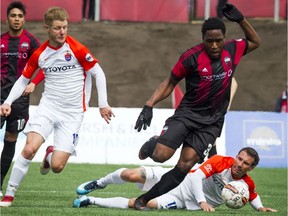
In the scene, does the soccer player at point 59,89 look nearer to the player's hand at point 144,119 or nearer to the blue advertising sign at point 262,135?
the player's hand at point 144,119

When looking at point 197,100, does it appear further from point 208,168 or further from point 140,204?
point 140,204

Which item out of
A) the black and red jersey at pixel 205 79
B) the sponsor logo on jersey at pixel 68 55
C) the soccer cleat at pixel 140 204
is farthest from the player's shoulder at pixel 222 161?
the sponsor logo on jersey at pixel 68 55

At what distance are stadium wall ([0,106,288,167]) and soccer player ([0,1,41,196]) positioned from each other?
556cm

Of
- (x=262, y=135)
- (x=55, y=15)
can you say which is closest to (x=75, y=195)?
(x=55, y=15)

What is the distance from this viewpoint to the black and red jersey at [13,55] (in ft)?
39.4

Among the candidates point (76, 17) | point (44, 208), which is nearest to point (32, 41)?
point (44, 208)

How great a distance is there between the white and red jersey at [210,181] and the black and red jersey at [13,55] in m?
2.90

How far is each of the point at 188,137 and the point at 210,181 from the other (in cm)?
69

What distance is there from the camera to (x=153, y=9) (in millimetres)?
23109

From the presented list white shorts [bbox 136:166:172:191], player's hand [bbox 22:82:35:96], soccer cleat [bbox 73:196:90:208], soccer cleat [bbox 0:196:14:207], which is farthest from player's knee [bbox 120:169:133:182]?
player's hand [bbox 22:82:35:96]

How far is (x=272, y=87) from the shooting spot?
2350 centimetres

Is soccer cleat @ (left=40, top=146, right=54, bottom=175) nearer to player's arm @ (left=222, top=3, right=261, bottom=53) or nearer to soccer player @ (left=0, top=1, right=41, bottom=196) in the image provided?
soccer player @ (left=0, top=1, right=41, bottom=196)

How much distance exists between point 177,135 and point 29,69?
1.90 metres

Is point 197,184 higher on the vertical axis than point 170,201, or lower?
higher
